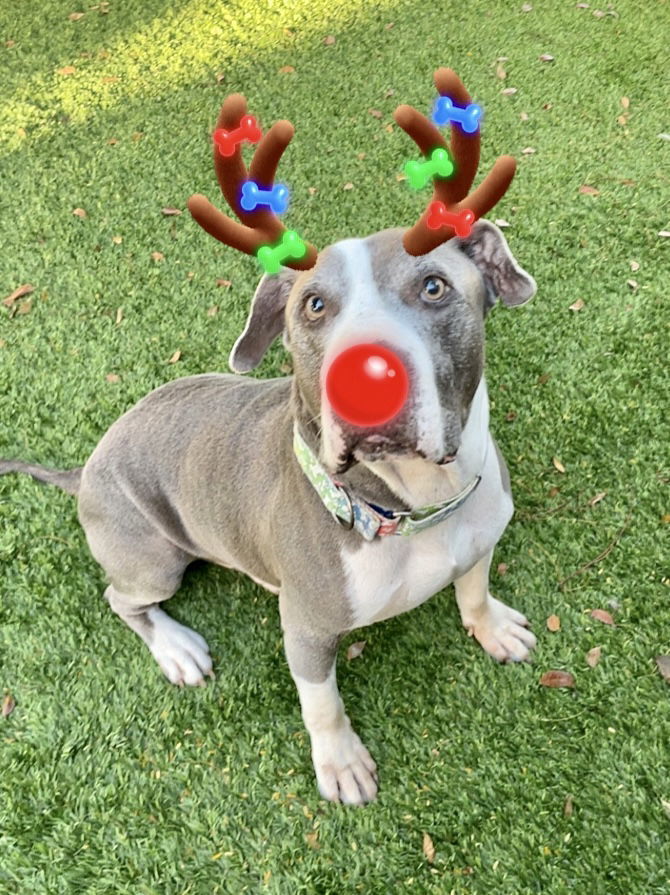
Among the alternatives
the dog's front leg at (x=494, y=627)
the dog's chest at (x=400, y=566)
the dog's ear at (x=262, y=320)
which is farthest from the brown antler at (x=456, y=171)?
the dog's front leg at (x=494, y=627)

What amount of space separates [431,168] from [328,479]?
833mm

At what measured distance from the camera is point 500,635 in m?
2.94

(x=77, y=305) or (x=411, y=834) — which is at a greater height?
(x=77, y=305)

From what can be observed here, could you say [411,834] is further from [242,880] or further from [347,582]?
[347,582]

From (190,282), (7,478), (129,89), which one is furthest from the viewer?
(129,89)

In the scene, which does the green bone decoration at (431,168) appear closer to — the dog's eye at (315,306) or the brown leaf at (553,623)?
the dog's eye at (315,306)

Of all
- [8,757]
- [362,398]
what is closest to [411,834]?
[8,757]

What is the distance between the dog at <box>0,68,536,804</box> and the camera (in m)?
1.87

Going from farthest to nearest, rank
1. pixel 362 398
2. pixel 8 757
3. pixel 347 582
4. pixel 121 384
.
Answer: pixel 121 384 < pixel 8 757 < pixel 347 582 < pixel 362 398

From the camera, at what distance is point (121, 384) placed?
3.95 meters

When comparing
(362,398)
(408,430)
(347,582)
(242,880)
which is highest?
(362,398)

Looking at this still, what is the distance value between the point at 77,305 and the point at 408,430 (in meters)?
3.17

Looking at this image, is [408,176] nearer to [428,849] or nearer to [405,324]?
[405,324]

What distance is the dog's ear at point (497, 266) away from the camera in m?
2.08
